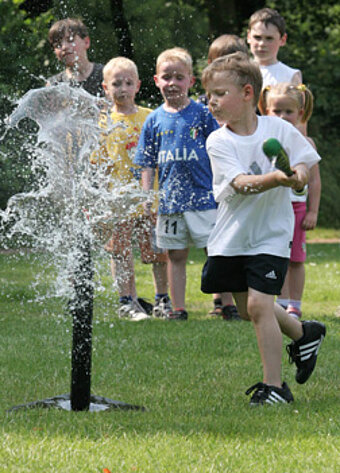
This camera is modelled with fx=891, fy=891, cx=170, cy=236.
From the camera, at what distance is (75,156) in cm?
404

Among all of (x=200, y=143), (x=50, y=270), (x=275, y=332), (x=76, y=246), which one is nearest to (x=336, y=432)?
(x=275, y=332)

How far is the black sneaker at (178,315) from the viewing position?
6.46m

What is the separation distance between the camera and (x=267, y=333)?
13.4 ft

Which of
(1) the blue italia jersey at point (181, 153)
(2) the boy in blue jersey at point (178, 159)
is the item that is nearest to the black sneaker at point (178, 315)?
(2) the boy in blue jersey at point (178, 159)

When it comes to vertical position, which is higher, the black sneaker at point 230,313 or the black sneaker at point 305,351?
the black sneaker at point 305,351

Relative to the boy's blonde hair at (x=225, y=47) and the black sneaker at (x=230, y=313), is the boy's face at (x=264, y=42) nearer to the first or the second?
the boy's blonde hair at (x=225, y=47)

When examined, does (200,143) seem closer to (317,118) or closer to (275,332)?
(275,332)

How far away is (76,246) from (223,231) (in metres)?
0.73

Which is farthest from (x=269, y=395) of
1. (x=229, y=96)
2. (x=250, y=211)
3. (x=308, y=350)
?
(x=229, y=96)

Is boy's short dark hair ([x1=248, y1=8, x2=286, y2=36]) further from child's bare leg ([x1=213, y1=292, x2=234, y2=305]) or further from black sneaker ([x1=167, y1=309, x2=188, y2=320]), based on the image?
black sneaker ([x1=167, y1=309, x2=188, y2=320])

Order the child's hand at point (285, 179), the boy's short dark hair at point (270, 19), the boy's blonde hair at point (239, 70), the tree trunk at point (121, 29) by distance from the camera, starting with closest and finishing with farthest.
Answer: the child's hand at point (285, 179) < the boy's blonde hair at point (239, 70) < the boy's short dark hair at point (270, 19) < the tree trunk at point (121, 29)

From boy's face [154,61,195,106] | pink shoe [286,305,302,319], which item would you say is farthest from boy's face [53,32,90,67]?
pink shoe [286,305,302,319]

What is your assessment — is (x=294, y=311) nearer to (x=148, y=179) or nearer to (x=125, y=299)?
(x=125, y=299)

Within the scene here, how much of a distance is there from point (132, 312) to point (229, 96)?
109 inches
